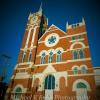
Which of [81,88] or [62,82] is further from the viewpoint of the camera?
[62,82]

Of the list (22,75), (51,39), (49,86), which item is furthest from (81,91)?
(51,39)

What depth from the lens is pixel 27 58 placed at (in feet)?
81.1

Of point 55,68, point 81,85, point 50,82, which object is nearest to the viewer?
point 81,85

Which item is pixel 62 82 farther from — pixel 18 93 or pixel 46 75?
pixel 18 93

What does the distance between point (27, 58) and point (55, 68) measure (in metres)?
7.38

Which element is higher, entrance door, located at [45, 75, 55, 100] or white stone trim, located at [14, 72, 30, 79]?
white stone trim, located at [14, 72, 30, 79]

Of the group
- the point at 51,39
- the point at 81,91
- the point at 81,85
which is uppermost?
the point at 51,39

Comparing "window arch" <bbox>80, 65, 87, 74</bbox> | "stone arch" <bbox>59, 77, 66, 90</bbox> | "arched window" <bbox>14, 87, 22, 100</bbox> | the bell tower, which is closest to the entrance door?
"stone arch" <bbox>59, 77, 66, 90</bbox>

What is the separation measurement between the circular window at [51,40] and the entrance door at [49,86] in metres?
6.97

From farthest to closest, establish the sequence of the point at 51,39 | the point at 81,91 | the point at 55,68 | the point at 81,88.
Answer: the point at 51,39, the point at 55,68, the point at 81,88, the point at 81,91

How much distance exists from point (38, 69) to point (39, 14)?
16.3m

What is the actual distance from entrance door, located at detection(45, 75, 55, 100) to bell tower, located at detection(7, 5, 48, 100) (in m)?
3.30

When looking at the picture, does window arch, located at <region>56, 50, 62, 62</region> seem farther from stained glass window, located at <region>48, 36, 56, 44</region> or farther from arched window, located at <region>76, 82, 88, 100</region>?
arched window, located at <region>76, 82, 88, 100</region>

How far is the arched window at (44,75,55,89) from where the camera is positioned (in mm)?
19603
